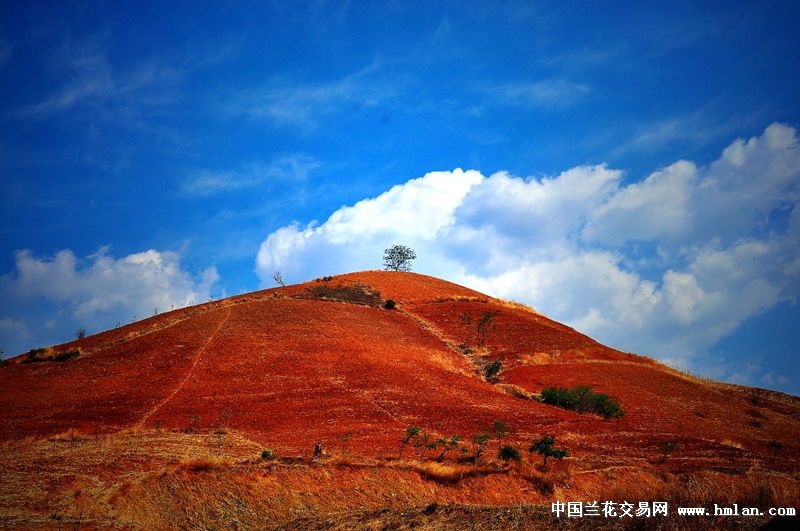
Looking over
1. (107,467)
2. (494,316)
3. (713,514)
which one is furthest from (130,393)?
(494,316)

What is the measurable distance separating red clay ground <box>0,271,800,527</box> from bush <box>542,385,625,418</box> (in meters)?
1.15

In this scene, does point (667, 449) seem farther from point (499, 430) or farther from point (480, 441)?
point (480, 441)

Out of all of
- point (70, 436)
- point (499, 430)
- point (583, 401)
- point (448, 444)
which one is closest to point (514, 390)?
point (583, 401)

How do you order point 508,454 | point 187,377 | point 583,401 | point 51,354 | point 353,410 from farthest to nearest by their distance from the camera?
1. point 51,354
2. point 187,377
3. point 583,401
4. point 353,410
5. point 508,454

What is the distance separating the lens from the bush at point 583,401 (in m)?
28.2

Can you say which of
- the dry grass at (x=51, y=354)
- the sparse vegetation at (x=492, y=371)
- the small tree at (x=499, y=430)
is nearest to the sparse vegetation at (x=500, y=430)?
the small tree at (x=499, y=430)

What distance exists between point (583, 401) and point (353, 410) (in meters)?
12.9

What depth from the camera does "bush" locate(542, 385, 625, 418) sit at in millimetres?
28188

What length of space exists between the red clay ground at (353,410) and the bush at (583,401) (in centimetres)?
115

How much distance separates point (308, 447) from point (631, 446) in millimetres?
→ 12372

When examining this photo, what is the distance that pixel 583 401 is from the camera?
29.0 meters

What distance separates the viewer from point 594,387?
33.2 m

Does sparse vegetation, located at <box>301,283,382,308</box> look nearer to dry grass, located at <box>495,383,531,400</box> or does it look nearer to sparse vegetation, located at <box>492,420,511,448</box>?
dry grass, located at <box>495,383,531,400</box>

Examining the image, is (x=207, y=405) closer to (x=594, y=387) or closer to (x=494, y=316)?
(x=594, y=387)
